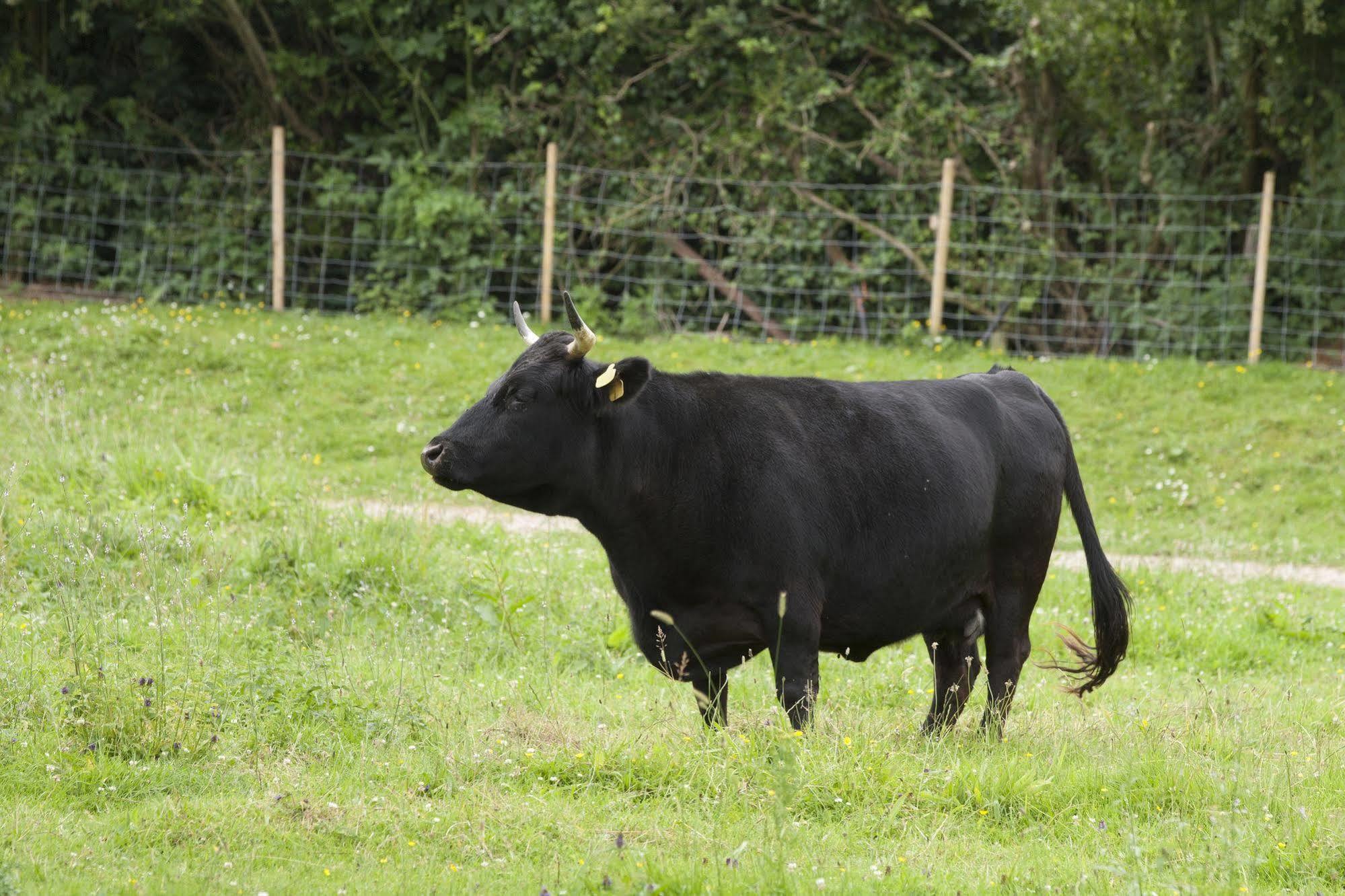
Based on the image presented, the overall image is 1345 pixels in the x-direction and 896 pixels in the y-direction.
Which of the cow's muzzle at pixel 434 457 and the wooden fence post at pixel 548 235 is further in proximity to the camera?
the wooden fence post at pixel 548 235

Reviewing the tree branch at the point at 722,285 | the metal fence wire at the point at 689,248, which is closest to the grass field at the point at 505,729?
the metal fence wire at the point at 689,248

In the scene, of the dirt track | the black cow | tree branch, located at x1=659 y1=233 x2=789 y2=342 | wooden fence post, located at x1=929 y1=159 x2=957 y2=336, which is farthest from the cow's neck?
tree branch, located at x1=659 y1=233 x2=789 y2=342

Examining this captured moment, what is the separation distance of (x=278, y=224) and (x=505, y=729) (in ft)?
42.9

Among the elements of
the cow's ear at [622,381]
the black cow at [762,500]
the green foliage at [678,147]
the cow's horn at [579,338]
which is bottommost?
the black cow at [762,500]

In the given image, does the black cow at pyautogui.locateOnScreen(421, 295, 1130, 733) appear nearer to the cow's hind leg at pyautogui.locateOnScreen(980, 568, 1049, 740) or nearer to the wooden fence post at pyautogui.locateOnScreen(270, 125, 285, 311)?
the cow's hind leg at pyautogui.locateOnScreen(980, 568, 1049, 740)

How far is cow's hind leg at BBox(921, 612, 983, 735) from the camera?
20.0 ft

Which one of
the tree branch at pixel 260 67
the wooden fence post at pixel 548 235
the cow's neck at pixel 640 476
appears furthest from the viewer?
the tree branch at pixel 260 67

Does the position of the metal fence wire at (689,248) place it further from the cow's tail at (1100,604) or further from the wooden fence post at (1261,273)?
the cow's tail at (1100,604)

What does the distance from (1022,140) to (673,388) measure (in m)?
12.5

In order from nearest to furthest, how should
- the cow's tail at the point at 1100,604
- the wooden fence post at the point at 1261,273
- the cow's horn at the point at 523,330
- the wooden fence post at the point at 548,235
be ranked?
1. the cow's horn at the point at 523,330
2. the cow's tail at the point at 1100,604
3. the wooden fence post at the point at 1261,273
4. the wooden fence post at the point at 548,235

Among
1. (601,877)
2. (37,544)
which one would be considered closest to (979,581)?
(601,877)

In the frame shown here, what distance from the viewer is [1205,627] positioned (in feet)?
27.3

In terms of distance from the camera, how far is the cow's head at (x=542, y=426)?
17.9ft

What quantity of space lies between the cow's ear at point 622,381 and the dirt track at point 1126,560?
4095 millimetres
